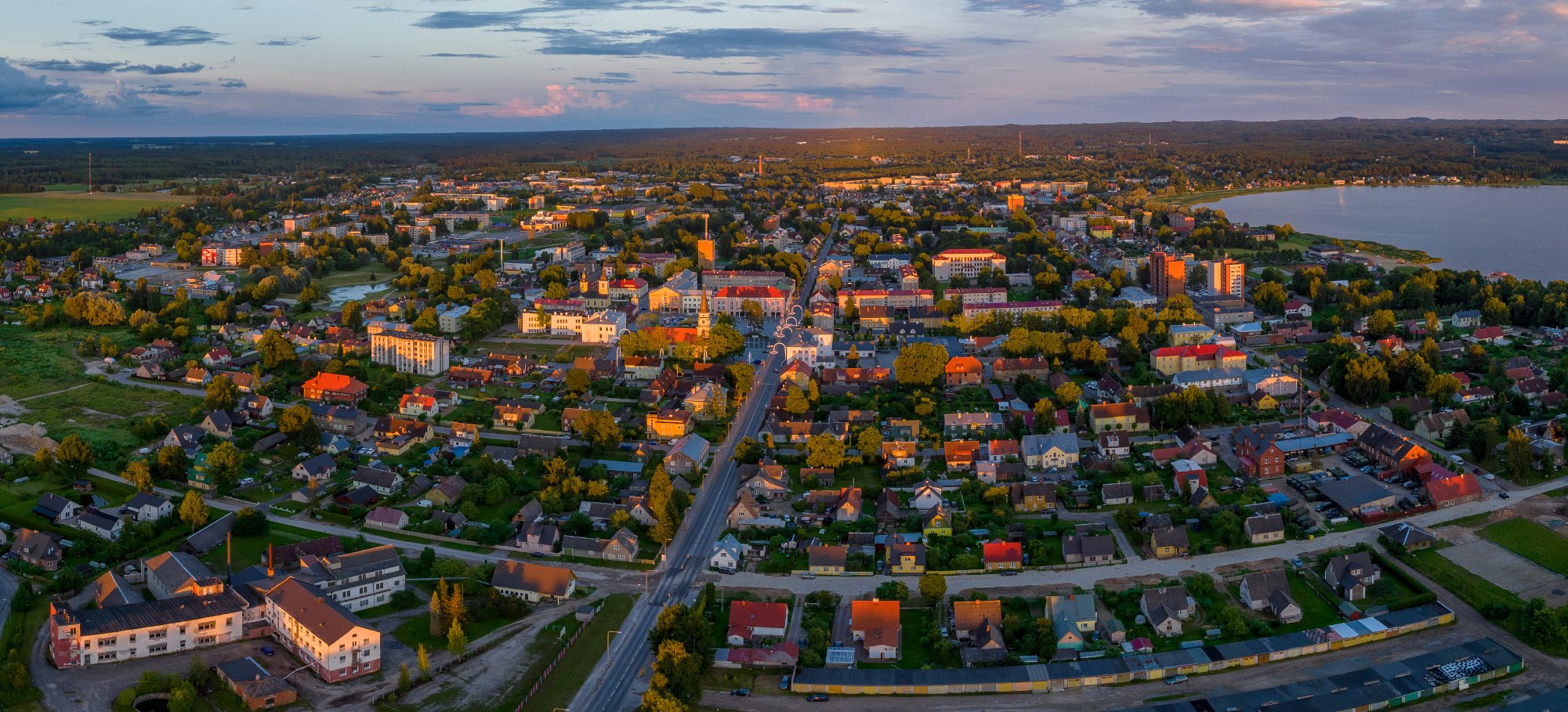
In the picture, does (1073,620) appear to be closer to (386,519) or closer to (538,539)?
(538,539)

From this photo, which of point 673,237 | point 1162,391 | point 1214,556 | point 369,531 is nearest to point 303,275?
point 673,237

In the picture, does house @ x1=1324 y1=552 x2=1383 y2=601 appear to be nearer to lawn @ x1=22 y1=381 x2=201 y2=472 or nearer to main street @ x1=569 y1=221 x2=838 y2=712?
main street @ x1=569 y1=221 x2=838 y2=712

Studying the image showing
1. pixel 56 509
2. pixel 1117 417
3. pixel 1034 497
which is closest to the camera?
pixel 56 509

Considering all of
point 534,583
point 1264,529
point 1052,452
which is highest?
point 1052,452

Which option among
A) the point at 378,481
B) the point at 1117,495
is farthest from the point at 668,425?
the point at 1117,495

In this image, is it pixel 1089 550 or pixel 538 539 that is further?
pixel 538 539

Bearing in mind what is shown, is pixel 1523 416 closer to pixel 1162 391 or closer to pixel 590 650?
pixel 1162 391

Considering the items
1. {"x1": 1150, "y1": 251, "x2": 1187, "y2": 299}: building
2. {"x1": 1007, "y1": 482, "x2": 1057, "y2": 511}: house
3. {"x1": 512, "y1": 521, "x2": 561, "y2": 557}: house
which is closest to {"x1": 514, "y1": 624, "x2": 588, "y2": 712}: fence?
{"x1": 512, "y1": 521, "x2": 561, "y2": 557}: house
